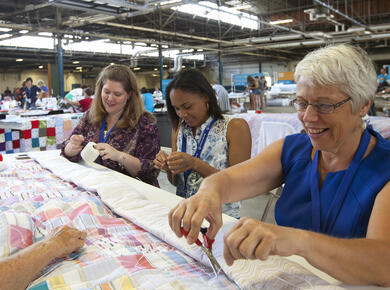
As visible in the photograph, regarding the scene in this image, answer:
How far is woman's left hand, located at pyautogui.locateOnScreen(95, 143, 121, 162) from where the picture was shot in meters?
2.25

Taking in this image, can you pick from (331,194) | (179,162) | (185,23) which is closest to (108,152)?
(179,162)

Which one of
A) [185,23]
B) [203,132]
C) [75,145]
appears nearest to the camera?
[203,132]

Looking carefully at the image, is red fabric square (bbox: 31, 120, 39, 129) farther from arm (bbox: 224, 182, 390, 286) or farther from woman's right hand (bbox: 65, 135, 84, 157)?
arm (bbox: 224, 182, 390, 286)

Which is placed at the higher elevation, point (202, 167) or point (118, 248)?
point (202, 167)

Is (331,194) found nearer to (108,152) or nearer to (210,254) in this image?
(210,254)

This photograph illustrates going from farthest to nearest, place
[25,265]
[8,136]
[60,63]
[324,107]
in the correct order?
1. [60,63]
2. [8,136]
3. [324,107]
4. [25,265]

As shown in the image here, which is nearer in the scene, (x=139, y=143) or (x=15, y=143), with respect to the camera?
(x=139, y=143)

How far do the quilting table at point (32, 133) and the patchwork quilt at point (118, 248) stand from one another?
3174 millimetres

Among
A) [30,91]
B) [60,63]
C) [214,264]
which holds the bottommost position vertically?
[214,264]

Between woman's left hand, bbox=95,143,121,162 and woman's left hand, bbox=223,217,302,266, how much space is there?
151 cm

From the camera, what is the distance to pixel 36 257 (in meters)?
1.03

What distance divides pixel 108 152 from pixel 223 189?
1.17 meters

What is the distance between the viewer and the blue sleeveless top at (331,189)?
1.06 meters

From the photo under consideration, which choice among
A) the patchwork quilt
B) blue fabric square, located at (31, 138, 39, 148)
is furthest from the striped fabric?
blue fabric square, located at (31, 138, 39, 148)
